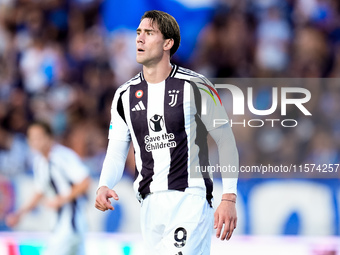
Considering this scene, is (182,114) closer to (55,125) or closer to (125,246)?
(125,246)

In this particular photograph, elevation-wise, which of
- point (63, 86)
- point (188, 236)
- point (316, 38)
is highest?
point (316, 38)

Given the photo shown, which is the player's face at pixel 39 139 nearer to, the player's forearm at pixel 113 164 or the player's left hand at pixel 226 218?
the player's forearm at pixel 113 164

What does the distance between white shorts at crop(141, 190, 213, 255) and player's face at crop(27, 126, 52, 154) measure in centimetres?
268

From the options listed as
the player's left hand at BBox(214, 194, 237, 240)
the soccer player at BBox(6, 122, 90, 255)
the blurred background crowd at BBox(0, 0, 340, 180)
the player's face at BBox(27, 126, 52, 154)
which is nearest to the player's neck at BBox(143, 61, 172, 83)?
the player's left hand at BBox(214, 194, 237, 240)

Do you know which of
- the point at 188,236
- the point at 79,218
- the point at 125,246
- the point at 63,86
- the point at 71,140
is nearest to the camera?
the point at 188,236

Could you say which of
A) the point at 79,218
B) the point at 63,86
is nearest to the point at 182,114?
the point at 79,218

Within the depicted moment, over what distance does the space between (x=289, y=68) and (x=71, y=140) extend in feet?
9.00

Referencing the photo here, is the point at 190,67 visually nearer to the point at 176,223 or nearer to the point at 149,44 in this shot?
the point at 149,44

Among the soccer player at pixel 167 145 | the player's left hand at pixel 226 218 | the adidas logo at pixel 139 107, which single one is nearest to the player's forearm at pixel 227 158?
the soccer player at pixel 167 145

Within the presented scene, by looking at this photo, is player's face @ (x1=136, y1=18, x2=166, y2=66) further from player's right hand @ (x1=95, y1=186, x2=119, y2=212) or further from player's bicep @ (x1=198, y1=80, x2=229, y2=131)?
player's right hand @ (x1=95, y1=186, x2=119, y2=212)

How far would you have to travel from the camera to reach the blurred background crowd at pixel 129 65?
698 cm

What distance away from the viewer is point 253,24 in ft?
25.3

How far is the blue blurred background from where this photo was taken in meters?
6.47

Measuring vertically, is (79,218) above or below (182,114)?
below
